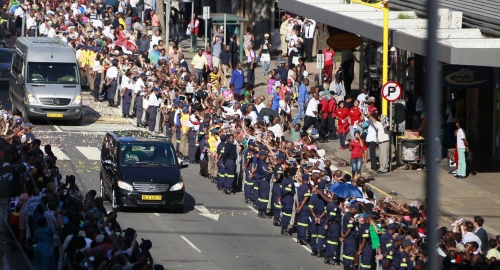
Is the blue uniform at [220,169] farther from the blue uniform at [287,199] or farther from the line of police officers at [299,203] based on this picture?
the blue uniform at [287,199]

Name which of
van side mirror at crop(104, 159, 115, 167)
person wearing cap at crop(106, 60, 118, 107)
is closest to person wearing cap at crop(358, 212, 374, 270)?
van side mirror at crop(104, 159, 115, 167)

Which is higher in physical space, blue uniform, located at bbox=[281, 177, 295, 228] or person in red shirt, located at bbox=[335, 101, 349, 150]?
person in red shirt, located at bbox=[335, 101, 349, 150]

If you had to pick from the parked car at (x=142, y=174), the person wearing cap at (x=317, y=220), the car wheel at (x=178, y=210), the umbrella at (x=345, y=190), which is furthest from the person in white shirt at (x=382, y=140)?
the umbrella at (x=345, y=190)

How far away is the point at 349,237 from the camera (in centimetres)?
1602

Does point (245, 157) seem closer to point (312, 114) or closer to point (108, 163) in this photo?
point (108, 163)

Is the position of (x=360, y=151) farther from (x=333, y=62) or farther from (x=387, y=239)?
(x=333, y=62)

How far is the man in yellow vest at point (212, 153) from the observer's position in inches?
896

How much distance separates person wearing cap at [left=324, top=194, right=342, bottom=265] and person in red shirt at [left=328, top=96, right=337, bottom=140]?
9871 millimetres

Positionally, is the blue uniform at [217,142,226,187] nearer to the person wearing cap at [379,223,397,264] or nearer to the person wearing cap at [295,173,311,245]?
the person wearing cap at [295,173,311,245]

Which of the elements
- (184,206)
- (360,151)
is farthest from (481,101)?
(184,206)

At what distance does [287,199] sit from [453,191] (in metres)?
5.12

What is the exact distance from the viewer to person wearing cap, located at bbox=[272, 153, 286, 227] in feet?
61.8

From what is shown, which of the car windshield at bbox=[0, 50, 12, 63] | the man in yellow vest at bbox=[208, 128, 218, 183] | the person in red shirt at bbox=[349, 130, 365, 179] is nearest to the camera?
the person in red shirt at bbox=[349, 130, 365, 179]

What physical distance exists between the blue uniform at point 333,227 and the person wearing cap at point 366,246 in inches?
40.1
